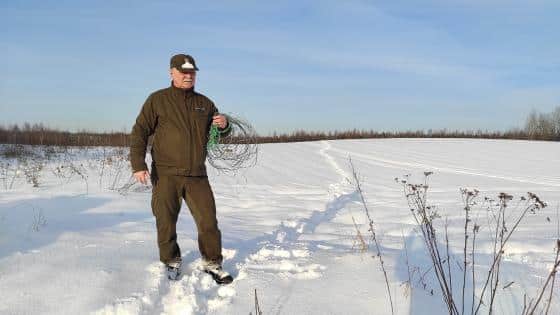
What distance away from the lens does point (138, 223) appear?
18.4 ft

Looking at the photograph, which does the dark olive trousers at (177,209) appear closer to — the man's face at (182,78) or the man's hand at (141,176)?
the man's hand at (141,176)

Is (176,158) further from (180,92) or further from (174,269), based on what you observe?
(174,269)

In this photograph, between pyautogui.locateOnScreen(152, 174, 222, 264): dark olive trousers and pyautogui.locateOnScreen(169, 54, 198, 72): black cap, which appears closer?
pyautogui.locateOnScreen(169, 54, 198, 72): black cap

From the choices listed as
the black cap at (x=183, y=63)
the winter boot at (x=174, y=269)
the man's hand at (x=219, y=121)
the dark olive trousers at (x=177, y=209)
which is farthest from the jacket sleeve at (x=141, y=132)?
the winter boot at (x=174, y=269)

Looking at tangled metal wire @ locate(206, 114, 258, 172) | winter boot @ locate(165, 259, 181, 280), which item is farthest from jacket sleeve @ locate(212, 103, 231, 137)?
winter boot @ locate(165, 259, 181, 280)

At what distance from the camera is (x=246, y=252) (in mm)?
4613

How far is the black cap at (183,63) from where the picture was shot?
11.9 feet

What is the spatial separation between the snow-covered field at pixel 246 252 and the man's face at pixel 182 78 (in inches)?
61.4

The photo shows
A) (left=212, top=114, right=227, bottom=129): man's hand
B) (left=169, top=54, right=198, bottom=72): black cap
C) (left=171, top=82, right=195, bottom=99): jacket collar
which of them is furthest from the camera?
(left=212, top=114, right=227, bottom=129): man's hand

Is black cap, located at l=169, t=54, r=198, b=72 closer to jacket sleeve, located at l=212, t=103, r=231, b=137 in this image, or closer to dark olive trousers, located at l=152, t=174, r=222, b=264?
jacket sleeve, located at l=212, t=103, r=231, b=137

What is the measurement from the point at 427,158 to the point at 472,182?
5.97 meters

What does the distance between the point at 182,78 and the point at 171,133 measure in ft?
1.53

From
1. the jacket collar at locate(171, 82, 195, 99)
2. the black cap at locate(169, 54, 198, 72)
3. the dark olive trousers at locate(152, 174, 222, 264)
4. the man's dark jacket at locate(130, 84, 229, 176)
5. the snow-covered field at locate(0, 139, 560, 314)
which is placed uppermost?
the black cap at locate(169, 54, 198, 72)

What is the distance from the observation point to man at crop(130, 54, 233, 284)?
3701 mm
